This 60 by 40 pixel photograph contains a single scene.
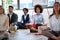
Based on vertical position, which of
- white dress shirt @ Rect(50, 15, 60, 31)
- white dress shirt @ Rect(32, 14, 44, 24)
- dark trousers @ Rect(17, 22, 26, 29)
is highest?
white dress shirt @ Rect(50, 15, 60, 31)

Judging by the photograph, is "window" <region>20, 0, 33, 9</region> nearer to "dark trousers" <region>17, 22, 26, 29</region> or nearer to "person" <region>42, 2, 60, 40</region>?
"dark trousers" <region>17, 22, 26, 29</region>

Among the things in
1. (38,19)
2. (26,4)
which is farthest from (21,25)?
(26,4)

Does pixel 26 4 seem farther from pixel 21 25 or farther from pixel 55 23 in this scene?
pixel 55 23

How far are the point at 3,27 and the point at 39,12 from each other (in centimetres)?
161

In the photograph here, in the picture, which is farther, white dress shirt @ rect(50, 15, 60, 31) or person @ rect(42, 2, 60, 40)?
white dress shirt @ rect(50, 15, 60, 31)

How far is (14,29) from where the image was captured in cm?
478

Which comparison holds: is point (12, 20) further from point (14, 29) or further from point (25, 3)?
point (25, 3)

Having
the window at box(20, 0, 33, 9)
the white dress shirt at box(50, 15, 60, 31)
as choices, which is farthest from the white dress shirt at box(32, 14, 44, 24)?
the window at box(20, 0, 33, 9)

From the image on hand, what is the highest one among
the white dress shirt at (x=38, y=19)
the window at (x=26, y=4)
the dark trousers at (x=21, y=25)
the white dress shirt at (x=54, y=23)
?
the window at (x=26, y=4)

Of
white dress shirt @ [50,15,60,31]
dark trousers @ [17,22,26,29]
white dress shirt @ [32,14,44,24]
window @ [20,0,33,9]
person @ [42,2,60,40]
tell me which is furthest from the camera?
window @ [20,0,33,9]

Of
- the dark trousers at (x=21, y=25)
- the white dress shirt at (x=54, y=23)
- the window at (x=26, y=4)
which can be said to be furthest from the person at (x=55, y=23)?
the window at (x=26, y=4)

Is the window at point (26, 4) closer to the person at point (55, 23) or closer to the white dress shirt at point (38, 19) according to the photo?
the white dress shirt at point (38, 19)

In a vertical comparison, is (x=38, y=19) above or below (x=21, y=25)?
above

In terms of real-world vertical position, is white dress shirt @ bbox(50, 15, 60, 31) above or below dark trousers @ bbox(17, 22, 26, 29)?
above
